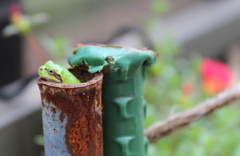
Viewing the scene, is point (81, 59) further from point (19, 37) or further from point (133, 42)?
point (19, 37)

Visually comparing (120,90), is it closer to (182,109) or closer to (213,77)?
(182,109)

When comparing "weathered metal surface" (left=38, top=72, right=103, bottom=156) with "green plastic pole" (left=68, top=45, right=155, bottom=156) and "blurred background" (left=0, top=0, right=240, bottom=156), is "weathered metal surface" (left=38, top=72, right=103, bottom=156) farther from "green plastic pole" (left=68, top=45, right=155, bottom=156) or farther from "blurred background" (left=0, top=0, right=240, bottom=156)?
"blurred background" (left=0, top=0, right=240, bottom=156)

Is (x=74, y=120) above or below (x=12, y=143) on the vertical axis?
above

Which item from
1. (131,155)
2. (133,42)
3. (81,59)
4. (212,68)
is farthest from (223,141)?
(81,59)

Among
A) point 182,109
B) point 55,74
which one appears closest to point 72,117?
point 55,74

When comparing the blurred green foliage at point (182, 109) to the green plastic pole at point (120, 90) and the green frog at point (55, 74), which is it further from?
the green frog at point (55, 74)

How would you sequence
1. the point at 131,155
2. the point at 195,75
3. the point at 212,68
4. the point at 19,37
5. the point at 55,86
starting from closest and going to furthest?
the point at 55,86 < the point at 131,155 < the point at 212,68 < the point at 195,75 < the point at 19,37

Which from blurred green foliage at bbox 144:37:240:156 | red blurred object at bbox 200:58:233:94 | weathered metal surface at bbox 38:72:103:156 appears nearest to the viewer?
weathered metal surface at bbox 38:72:103:156

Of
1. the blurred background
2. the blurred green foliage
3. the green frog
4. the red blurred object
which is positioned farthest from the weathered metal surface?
the red blurred object
